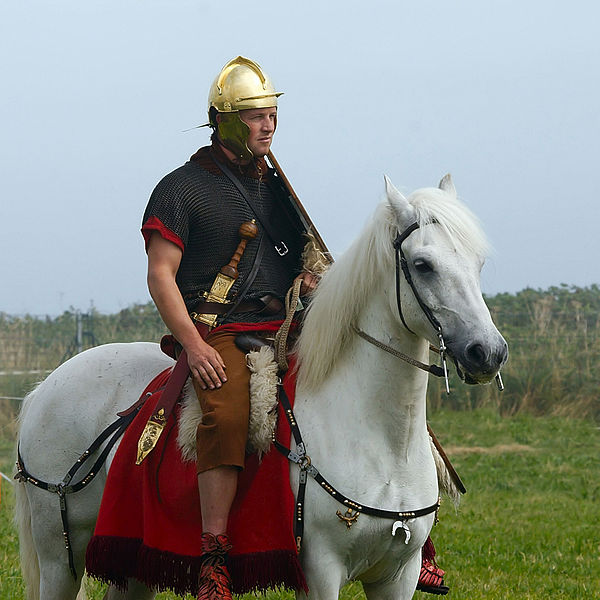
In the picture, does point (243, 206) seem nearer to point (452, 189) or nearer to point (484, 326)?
point (452, 189)

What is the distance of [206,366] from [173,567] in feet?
2.73

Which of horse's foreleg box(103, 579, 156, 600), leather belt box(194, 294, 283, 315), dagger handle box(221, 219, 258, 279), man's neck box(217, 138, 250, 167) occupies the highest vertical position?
man's neck box(217, 138, 250, 167)

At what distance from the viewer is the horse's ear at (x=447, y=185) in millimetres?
4012

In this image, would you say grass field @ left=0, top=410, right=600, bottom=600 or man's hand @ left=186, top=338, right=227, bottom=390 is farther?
grass field @ left=0, top=410, right=600, bottom=600

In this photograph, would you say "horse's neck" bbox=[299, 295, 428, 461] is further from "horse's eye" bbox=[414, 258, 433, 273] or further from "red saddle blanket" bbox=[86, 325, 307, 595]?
"horse's eye" bbox=[414, 258, 433, 273]

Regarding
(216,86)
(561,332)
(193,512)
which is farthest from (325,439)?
(561,332)

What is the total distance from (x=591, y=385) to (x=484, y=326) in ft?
40.6

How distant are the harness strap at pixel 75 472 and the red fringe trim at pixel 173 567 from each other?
487 mm

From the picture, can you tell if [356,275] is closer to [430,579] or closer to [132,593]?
[430,579]

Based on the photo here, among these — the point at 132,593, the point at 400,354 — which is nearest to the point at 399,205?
the point at 400,354

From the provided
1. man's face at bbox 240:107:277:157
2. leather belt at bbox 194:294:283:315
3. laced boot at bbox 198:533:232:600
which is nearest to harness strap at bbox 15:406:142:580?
leather belt at bbox 194:294:283:315

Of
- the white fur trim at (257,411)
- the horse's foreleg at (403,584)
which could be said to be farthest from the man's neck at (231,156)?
the horse's foreleg at (403,584)

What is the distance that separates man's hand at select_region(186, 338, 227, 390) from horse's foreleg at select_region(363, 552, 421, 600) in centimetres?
106

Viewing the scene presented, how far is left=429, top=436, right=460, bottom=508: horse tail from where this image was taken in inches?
169
